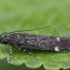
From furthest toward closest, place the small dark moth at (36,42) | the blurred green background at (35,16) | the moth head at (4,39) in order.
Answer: the blurred green background at (35,16) → the moth head at (4,39) → the small dark moth at (36,42)

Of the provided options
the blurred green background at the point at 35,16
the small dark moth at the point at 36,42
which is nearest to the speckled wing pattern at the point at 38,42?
the small dark moth at the point at 36,42

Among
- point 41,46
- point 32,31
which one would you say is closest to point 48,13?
point 32,31

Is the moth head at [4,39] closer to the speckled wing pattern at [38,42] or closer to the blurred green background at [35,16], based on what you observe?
the speckled wing pattern at [38,42]

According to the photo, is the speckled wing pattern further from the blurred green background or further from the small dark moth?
the blurred green background

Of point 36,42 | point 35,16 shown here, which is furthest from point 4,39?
→ point 35,16

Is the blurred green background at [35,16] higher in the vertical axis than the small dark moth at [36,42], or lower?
higher

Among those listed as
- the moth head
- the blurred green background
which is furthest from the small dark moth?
the blurred green background

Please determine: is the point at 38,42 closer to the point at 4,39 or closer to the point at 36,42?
the point at 36,42

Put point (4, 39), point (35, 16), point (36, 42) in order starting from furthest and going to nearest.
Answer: point (35, 16) < point (4, 39) < point (36, 42)

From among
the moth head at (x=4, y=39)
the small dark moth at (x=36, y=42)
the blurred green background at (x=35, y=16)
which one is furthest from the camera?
the blurred green background at (x=35, y=16)

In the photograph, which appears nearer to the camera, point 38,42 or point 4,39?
point 38,42
